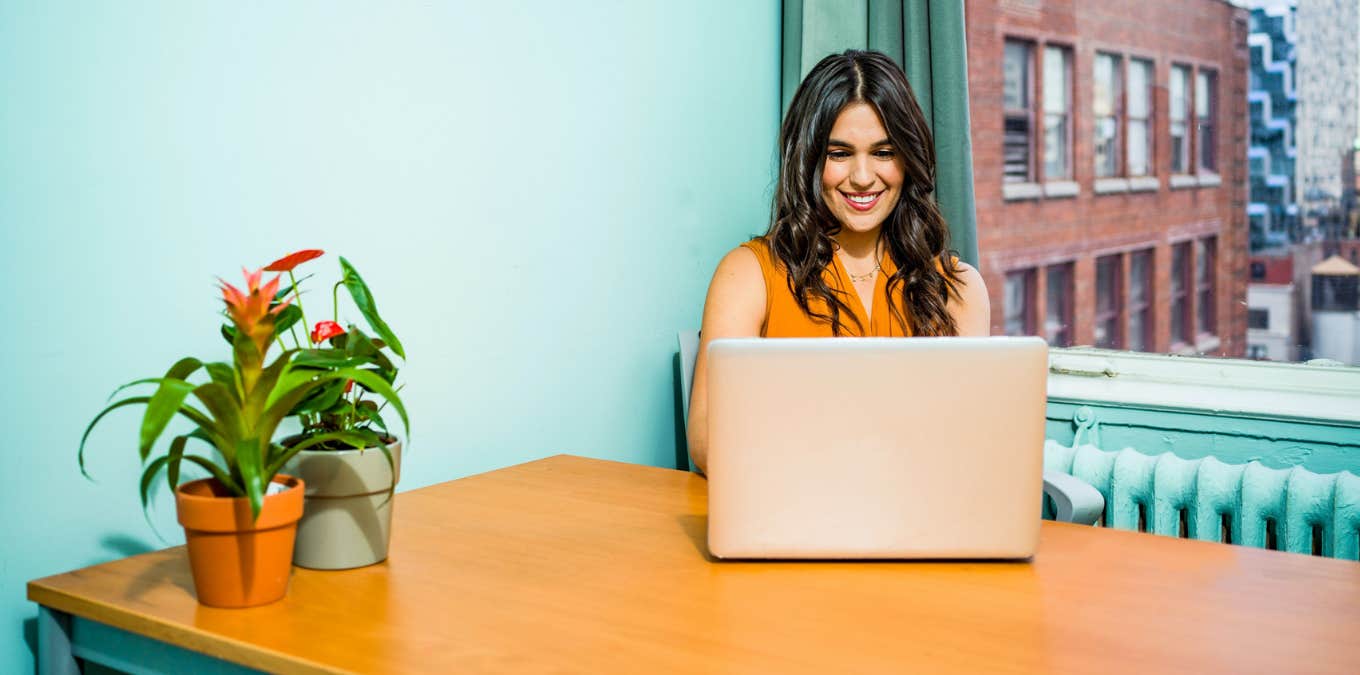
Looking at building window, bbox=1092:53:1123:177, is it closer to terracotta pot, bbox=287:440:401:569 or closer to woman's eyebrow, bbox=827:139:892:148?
woman's eyebrow, bbox=827:139:892:148

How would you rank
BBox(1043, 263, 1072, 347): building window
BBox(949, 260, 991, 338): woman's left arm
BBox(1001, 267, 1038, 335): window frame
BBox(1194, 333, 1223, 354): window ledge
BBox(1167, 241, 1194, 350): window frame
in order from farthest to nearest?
BBox(1001, 267, 1038, 335): window frame, BBox(1043, 263, 1072, 347): building window, BBox(1167, 241, 1194, 350): window frame, BBox(1194, 333, 1223, 354): window ledge, BBox(949, 260, 991, 338): woman's left arm

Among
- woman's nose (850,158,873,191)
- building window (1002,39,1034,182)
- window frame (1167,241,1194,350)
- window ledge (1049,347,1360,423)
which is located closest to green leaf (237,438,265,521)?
woman's nose (850,158,873,191)

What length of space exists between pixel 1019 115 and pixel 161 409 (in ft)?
8.09

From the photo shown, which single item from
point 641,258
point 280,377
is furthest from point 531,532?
point 641,258

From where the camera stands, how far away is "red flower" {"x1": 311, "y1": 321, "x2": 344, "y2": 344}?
1.24m

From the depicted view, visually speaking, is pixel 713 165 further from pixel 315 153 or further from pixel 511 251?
pixel 315 153

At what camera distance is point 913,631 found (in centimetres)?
104

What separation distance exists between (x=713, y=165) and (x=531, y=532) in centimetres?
115

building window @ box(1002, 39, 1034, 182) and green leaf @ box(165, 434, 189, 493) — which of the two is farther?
building window @ box(1002, 39, 1034, 182)

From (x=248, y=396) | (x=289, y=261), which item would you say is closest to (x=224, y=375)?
(x=248, y=396)

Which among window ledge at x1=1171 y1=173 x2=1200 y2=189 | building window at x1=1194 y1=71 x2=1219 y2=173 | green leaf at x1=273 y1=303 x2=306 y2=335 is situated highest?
building window at x1=1194 y1=71 x2=1219 y2=173

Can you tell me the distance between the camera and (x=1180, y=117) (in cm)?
260

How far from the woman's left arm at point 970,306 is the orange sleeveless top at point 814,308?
11cm

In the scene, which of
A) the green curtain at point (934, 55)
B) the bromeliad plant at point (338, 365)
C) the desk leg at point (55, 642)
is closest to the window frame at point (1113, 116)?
the green curtain at point (934, 55)
